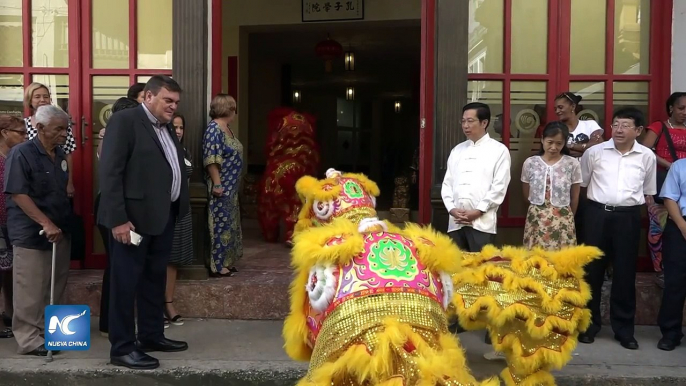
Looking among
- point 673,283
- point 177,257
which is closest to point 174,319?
point 177,257

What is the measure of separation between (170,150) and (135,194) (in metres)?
0.43

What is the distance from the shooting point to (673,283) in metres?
4.77

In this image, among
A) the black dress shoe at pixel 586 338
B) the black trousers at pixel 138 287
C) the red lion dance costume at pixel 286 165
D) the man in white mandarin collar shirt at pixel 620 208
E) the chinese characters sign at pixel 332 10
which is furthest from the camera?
the chinese characters sign at pixel 332 10

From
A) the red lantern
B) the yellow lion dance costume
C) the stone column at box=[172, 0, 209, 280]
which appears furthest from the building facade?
the red lantern

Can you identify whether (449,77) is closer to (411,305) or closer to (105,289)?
(105,289)

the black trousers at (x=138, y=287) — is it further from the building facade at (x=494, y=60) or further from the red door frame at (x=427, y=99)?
the red door frame at (x=427, y=99)

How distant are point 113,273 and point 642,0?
5141 millimetres

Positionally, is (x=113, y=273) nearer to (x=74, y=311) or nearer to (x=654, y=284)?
(x=74, y=311)

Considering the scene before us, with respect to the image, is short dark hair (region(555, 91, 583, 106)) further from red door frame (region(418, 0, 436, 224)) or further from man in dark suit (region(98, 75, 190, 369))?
man in dark suit (region(98, 75, 190, 369))

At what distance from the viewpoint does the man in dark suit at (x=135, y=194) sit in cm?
396

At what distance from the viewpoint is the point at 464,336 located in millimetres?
5078

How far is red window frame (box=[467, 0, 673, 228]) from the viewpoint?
228 inches

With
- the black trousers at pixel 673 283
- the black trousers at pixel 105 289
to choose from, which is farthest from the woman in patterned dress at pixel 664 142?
the black trousers at pixel 105 289

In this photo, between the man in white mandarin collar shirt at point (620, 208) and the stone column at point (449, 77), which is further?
the stone column at point (449, 77)
